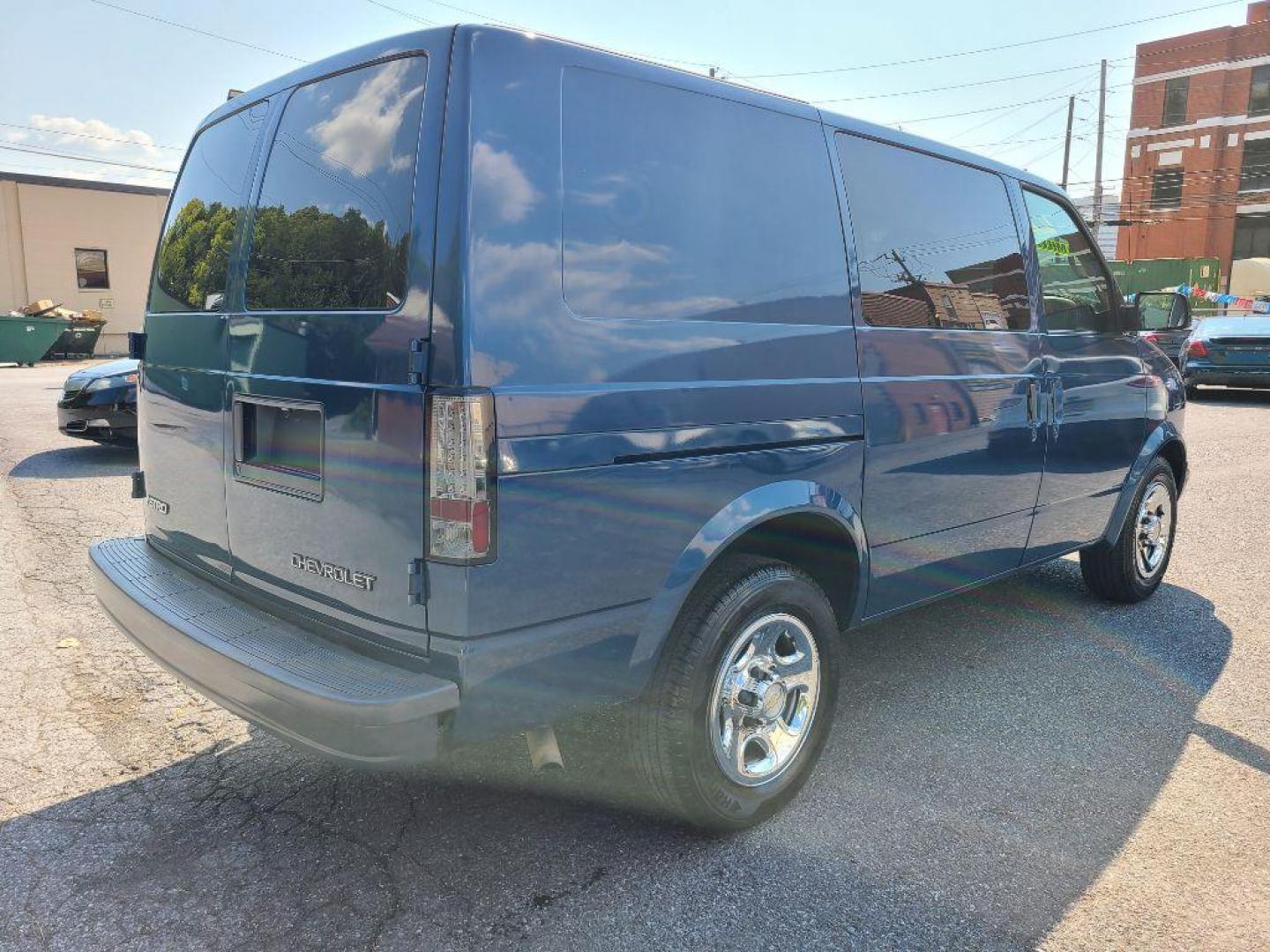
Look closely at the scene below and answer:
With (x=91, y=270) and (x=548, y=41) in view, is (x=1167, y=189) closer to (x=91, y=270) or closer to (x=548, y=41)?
(x=91, y=270)

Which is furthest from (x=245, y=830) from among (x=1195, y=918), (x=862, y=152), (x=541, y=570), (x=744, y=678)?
(x=862, y=152)

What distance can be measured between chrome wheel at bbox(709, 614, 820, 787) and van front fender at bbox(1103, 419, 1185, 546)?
2.52m

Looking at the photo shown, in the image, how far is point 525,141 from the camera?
7.39 feet

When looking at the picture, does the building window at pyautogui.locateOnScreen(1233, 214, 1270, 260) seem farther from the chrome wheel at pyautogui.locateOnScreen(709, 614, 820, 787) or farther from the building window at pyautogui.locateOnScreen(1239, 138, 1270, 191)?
the chrome wheel at pyautogui.locateOnScreen(709, 614, 820, 787)

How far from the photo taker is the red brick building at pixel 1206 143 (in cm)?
4069

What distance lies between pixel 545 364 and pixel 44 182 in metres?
32.1

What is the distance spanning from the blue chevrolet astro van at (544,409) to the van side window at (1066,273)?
750mm

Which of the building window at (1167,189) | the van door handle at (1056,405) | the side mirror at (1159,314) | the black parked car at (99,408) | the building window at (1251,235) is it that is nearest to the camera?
the van door handle at (1056,405)

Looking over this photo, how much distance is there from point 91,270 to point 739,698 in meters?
32.3

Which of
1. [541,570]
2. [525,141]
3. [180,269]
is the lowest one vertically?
[541,570]

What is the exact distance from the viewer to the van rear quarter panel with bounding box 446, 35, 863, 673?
7.09 ft

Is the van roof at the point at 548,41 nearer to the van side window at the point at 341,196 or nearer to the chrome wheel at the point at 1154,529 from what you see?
the van side window at the point at 341,196

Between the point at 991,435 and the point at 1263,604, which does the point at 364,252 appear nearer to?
the point at 991,435

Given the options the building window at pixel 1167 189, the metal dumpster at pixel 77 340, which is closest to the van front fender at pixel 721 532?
the metal dumpster at pixel 77 340
